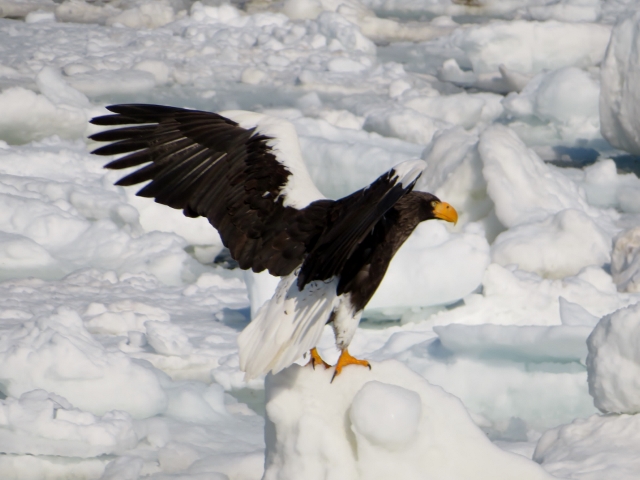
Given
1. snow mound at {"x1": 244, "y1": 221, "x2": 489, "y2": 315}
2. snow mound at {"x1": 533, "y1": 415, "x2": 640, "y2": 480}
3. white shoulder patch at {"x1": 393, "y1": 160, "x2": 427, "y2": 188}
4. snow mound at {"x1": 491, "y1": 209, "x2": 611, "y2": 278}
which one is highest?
white shoulder patch at {"x1": 393, "y1": 160, "x2": 427, "y2": 188}

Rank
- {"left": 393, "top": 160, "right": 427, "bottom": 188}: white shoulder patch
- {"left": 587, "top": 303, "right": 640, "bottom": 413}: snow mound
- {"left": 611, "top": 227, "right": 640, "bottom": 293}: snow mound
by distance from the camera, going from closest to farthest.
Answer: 1. {"left": 393, "top": 160, "right": 427, "bottom": 188}: white shoulder patch
2. {"left": 587, "top": 303, "right": 640, "bottom": 413}: snow mound
3. {"left": 611, "top": 227, "right": 640, "bottom": 293}: snow mound

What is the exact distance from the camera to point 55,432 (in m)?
3.56

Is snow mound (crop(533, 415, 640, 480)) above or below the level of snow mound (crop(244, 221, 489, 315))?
above

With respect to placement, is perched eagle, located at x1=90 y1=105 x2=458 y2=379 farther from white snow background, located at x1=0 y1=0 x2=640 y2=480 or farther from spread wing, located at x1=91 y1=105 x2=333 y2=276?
white snow background, located at x1=0 y1=0 x2=640 y2=480

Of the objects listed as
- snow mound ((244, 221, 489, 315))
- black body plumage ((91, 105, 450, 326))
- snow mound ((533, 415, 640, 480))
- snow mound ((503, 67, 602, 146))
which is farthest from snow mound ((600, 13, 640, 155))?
black body plumage ((91, 105, 450, 326))

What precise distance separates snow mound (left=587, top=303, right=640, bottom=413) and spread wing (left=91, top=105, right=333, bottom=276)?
4.09 feet

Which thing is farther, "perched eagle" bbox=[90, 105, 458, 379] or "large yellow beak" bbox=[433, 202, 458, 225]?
"large yellow beak" bbox=[433, 202, 458, 225]

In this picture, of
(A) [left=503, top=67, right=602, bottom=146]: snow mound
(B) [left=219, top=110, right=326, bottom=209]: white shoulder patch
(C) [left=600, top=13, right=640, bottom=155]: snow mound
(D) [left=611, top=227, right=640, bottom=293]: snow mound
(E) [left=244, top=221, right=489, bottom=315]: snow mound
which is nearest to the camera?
(B) [left=219, top=110, right=326, bottom=209]: white shoulder patch

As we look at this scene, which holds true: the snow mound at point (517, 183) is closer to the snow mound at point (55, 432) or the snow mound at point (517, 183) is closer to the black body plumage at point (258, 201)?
the black body plumage at point (258, 201)

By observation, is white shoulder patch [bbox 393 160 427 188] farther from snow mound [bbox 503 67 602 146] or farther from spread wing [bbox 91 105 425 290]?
snow mound [bbox 503 67 602 146]

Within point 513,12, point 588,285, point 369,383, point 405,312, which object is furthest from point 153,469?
point 513,12

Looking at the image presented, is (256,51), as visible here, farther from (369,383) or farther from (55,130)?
(369,383)


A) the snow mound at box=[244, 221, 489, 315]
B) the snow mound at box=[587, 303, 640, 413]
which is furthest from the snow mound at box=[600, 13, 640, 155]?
the snow mound at box=[587, 303, 640, 413]

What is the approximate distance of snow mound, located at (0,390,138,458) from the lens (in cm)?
357
